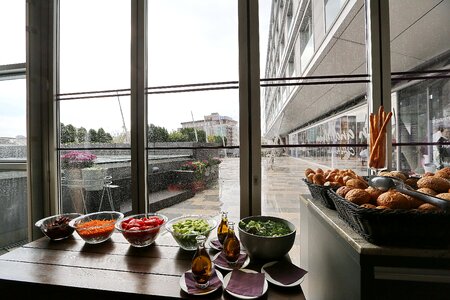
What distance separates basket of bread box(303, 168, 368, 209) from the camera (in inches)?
42.3

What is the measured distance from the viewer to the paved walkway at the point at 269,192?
174cm

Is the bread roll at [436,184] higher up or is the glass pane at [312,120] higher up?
the glass pane at [312,120]

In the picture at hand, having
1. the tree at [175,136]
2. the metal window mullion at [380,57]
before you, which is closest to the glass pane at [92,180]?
the tree at [175,136]

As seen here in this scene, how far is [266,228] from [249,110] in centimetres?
92

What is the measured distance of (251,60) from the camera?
1.67 meters

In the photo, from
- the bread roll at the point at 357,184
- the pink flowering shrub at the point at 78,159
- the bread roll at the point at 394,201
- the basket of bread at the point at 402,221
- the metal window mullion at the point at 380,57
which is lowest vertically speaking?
the basket of bread at the point at 402,221

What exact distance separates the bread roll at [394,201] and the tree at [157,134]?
159cm

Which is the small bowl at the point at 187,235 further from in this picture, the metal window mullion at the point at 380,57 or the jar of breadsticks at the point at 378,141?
the metal window mullion at the point at 380,57

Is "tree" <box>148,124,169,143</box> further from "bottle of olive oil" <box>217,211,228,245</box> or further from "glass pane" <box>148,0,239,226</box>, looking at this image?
"bottle of olive oil" <box>217,211,228,245</box>

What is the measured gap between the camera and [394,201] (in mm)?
758

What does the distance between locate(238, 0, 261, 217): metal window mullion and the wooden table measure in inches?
23.1

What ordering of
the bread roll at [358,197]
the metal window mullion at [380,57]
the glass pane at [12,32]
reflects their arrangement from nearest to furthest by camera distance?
the bread roll at [358,197] < the metal window mullion at [380,57] < the glass pane at [12,32]

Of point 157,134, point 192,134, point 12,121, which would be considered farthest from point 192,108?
point 12,121

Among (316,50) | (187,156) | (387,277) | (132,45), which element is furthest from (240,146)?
(316,50)
